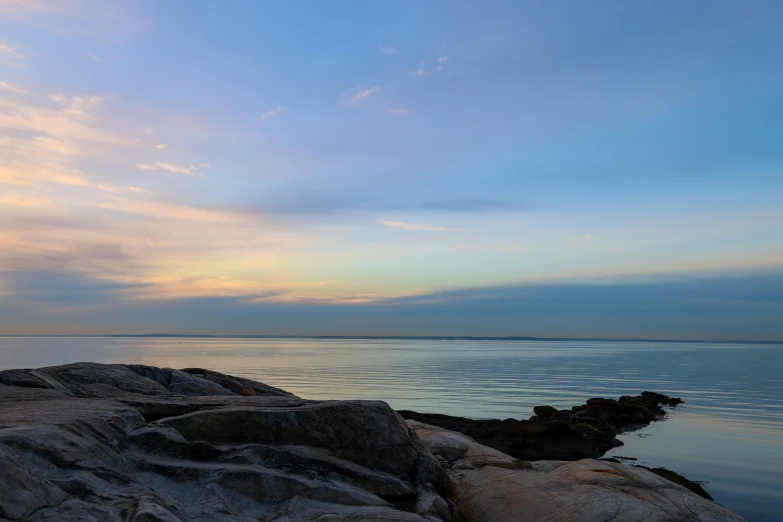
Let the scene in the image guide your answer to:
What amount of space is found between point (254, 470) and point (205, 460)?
962 millimetres

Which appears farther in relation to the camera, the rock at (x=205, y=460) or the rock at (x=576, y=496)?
the rock at (x=576, y=496)

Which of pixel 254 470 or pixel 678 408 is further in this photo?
pixel 678 408

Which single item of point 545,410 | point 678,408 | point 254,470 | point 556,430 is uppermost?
point 254,470

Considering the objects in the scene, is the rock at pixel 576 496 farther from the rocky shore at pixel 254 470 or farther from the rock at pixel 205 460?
the rock at pixel 205 460

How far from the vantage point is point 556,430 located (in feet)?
86.0

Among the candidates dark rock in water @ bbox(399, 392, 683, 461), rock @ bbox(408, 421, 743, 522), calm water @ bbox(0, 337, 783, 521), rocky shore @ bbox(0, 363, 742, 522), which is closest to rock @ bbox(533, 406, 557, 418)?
dark rock in water @ bbox(399, 392, 683, 461)

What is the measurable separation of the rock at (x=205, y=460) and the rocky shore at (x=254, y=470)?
0.08ft

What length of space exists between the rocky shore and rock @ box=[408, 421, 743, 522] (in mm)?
37

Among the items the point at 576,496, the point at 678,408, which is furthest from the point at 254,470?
the point at 678,408

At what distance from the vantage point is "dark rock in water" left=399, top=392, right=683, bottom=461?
Answer: 953 inches

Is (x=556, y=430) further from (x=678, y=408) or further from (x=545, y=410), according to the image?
(x=678, y=408)

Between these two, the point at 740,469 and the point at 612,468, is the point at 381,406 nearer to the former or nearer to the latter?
the point at 612,468

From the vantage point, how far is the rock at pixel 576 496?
403 inches

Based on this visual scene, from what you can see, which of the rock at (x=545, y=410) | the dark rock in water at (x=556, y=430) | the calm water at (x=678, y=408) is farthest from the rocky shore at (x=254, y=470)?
the rock at (x=545, y=410)
